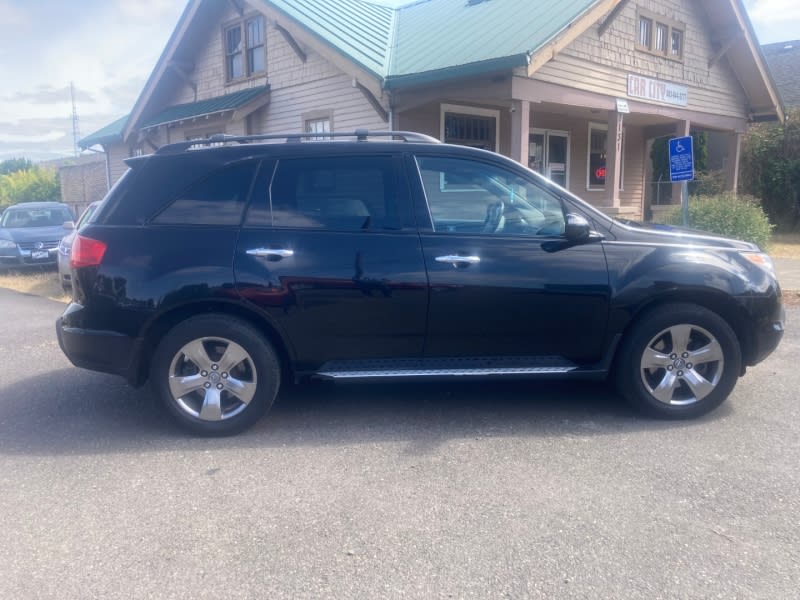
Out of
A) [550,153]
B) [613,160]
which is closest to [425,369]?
[613,160]

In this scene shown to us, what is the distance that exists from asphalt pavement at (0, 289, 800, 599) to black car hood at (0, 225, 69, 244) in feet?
30.4

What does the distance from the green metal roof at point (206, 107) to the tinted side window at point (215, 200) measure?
1084 centimetres

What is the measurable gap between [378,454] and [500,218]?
1.74 metres

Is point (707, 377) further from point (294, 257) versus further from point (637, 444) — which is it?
point (294, 257)

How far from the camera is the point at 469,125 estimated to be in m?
14.2

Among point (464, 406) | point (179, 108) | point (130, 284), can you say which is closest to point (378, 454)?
point (464, 406)

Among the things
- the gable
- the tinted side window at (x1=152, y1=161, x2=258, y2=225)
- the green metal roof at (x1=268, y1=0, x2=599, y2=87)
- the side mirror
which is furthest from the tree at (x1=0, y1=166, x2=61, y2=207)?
the side mirror

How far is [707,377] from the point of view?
4535 mm

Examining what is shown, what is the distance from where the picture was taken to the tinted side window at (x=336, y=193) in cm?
438

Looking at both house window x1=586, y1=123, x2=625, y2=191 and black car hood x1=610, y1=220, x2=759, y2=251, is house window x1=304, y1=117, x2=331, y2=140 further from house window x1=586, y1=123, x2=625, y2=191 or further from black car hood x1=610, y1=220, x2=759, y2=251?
black car hood x1=610, y1=220, x2=759, y2=251

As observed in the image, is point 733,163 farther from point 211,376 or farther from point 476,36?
point 211,376

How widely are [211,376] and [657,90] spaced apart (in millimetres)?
13870

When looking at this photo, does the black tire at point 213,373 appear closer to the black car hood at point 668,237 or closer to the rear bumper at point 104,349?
the rear bumper at point 104,349

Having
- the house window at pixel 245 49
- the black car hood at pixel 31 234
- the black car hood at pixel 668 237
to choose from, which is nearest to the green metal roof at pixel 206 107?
the house window at pixel 245 49
